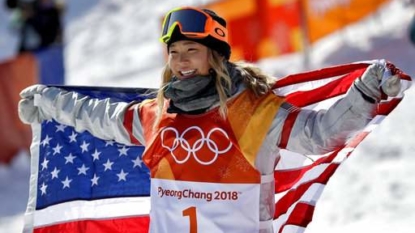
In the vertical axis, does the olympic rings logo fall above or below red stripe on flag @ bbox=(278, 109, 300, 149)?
below

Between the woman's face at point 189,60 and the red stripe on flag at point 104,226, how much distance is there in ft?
3.74

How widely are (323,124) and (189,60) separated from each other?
26.3 inches

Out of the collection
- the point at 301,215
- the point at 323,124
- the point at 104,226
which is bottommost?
the point at 104,226

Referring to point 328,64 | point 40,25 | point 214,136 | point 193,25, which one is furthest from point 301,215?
point 40,25

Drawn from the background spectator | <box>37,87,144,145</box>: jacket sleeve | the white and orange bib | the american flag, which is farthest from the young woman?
the background spectator

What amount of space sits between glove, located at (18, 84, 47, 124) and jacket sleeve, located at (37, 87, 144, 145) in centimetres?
4

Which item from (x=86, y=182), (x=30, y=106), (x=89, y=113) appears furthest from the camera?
Result: (x=86, y=182)

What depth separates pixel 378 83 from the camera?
3994 mm

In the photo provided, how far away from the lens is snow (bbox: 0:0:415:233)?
26.1 ft

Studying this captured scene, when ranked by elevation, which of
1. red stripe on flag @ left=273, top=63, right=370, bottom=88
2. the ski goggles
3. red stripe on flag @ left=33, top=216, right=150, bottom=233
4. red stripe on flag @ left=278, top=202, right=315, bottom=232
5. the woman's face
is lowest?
red stripe on flag @ left=33, top=216, right=150, bottom=233

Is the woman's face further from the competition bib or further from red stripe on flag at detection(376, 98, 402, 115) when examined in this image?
red stripe on flag at detection(376, 98, 402, 115)

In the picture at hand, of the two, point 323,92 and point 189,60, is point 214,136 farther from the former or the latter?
point 323,92

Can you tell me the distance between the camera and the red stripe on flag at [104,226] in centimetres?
537

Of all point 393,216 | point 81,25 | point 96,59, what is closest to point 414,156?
point 393,216
